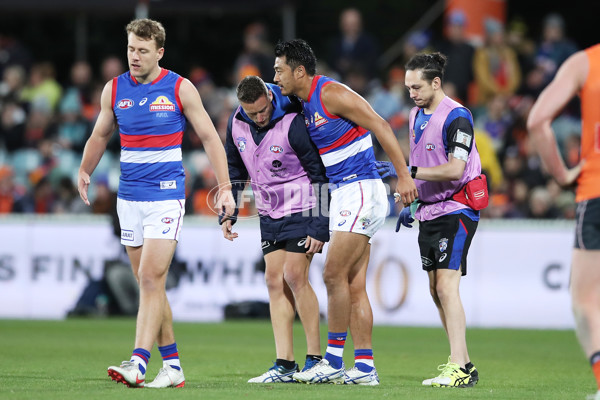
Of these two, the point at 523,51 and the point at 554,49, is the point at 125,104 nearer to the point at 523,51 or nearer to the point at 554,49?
the point at 554,49

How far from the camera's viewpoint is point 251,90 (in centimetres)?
870

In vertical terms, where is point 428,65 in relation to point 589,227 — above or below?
above

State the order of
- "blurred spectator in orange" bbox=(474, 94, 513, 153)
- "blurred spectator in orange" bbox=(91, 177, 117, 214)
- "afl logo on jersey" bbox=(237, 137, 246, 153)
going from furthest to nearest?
"blurred spectator in orange" bbox=(474, 94, 513, 153) < "blurred spectator in orange" bbox=(91, 177, 117, 214) < "afl logo on jersey" bbox=(237, 137, 246, 153)

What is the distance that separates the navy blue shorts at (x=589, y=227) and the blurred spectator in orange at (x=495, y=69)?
14.6 m

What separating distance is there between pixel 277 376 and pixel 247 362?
1890 millimetres

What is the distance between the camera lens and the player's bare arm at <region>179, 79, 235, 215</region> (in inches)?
322

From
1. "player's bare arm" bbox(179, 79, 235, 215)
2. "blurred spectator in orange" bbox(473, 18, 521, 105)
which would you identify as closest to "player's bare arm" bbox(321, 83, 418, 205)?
"player's bare arm" bbox(179, 79, 235, 215)

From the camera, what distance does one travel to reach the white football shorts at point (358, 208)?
875 cm

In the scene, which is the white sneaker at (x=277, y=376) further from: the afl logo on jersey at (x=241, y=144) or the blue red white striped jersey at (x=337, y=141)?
the afl logo on jersey at (x=241, y=144)

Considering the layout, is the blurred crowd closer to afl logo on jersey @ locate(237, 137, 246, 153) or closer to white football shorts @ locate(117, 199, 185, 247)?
afl logo on jersey @ locate(237, 137, 246, 153)

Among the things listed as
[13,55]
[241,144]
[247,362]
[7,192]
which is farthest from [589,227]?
[13,55]

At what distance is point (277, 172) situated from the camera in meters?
9.06

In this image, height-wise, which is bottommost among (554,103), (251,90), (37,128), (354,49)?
(554,103)

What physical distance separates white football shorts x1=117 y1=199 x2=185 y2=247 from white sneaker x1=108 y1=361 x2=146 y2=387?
102 centimetres
